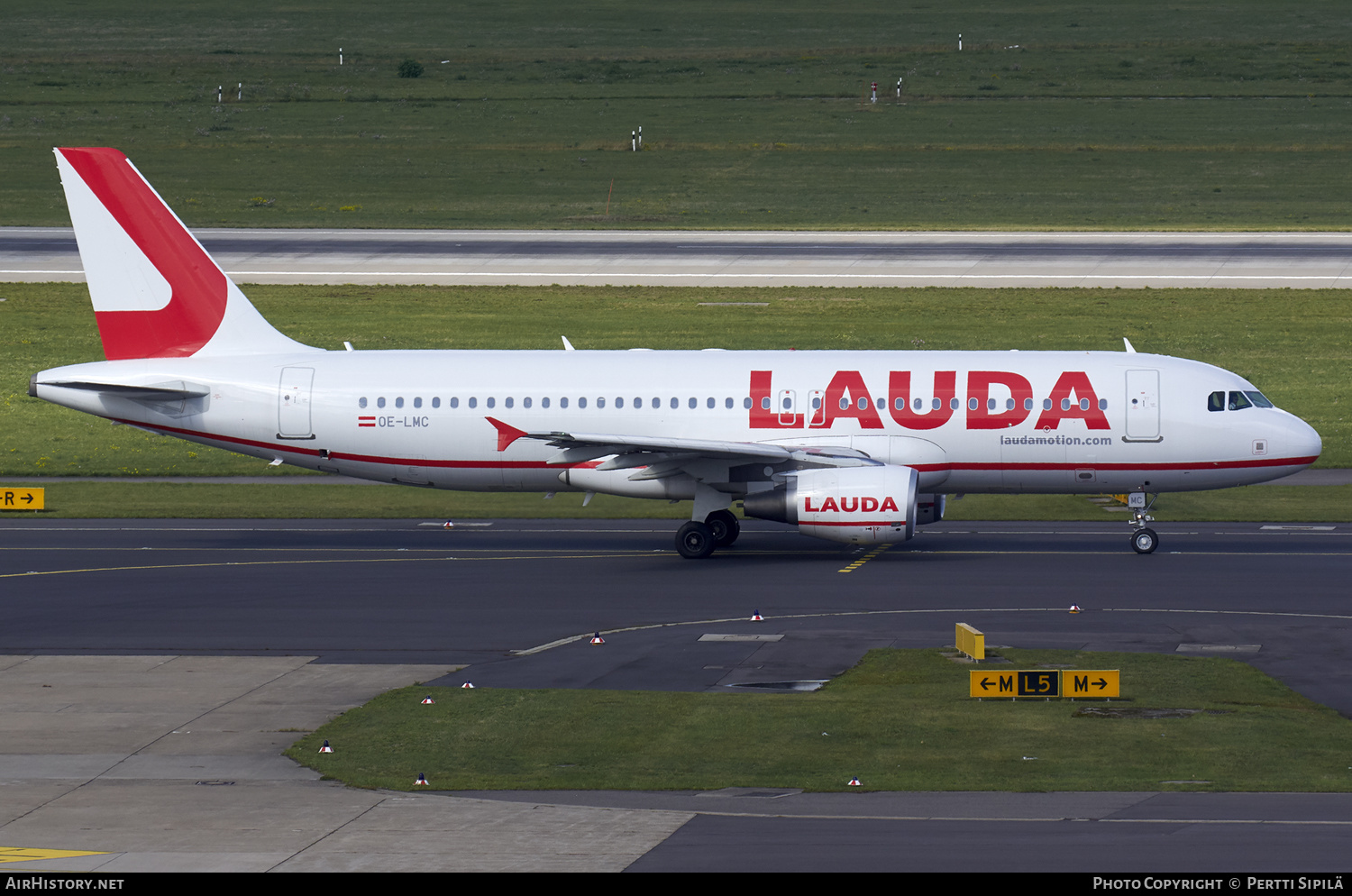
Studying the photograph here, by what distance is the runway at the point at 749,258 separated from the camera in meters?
75.6

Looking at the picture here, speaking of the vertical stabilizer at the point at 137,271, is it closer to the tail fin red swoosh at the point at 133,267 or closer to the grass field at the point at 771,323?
the tail fin red swoosh at the point at 133,267

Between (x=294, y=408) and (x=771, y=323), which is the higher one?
(x=771, y=323)

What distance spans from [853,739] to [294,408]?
21.2 m

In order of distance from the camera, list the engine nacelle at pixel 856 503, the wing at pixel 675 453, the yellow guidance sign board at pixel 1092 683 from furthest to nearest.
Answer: the wing at pixel 675 453
the engine nacelle at pixel 856 503
the yellow guidance sign board at pixel 1092 683

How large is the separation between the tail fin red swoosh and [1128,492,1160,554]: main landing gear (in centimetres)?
2242

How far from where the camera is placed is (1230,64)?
141m

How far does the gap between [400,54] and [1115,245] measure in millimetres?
A: 91274

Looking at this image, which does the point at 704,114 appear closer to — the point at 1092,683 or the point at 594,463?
the point at 594,463

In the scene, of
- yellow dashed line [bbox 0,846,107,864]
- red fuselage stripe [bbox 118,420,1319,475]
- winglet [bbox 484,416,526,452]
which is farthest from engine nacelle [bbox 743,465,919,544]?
yellow dashed line [bbox 0,846,107,864]

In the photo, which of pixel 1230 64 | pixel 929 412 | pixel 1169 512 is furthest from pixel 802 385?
pixel 1230 64

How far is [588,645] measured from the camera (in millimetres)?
30594

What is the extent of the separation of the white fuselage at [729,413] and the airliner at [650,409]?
0.16 feet

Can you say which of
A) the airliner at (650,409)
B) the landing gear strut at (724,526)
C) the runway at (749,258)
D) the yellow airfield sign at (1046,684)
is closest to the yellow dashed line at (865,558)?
the airliner at (650,409)

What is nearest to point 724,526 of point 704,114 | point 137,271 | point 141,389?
point 141,389
